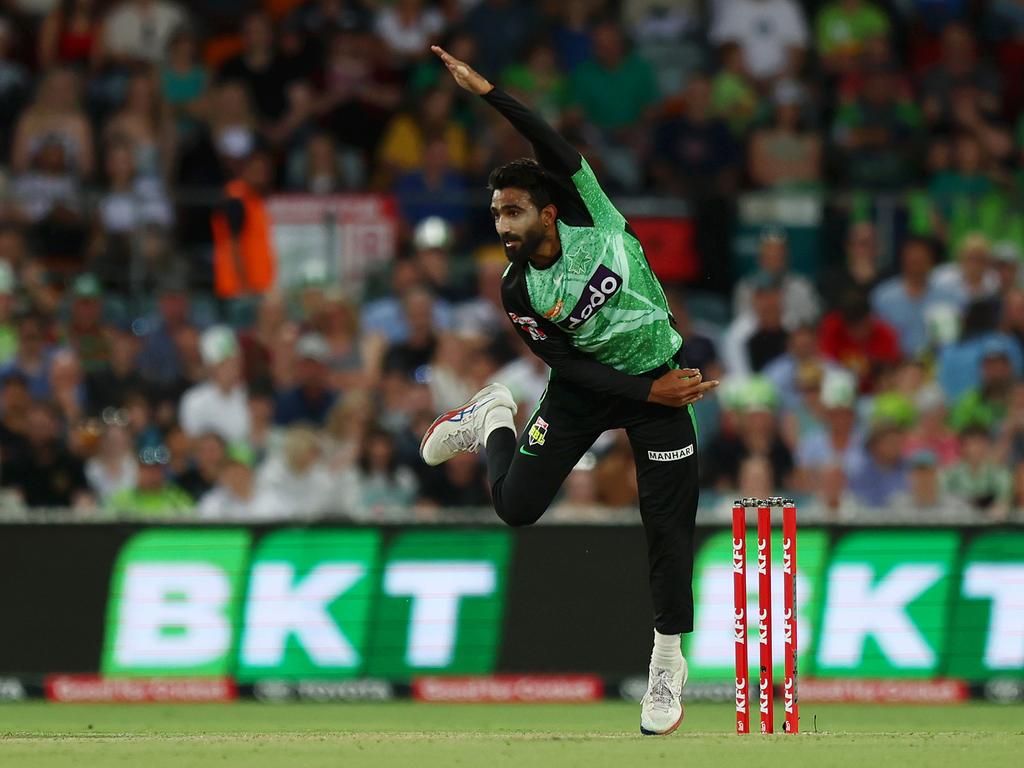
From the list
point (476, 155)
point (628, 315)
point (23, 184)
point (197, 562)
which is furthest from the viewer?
point (476, 155)

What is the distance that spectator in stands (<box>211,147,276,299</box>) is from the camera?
16641 mm

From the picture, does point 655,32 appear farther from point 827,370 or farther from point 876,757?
point 876,757

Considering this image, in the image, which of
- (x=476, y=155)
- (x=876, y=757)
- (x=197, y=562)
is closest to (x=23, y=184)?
(x=476, y=155)

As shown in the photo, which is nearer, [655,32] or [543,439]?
[543,439]

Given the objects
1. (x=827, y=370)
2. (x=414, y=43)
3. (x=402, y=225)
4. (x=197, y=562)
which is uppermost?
(x=414, y=43)

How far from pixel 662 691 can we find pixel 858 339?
24.8ft

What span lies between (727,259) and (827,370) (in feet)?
6.01

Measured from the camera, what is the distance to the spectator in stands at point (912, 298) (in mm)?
16500

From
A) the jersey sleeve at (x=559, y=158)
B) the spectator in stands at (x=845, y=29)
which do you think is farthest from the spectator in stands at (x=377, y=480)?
the spectator in stands at (x=845, y=29)

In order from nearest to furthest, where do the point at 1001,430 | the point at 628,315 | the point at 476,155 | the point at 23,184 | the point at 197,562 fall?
1. the point at 628,315
2. the point at 197,562
3. the point at 1001,430
4. the point at 23,184
5. the point at 476,155

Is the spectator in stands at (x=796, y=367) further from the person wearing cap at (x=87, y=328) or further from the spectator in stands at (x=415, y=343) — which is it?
the person wearing cap at (x=87, y=328)

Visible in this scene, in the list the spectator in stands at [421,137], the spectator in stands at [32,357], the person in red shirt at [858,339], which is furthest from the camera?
the spectator in stands at [421,137]

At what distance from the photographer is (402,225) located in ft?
56.4

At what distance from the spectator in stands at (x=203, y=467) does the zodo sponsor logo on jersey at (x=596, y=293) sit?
5901mm
